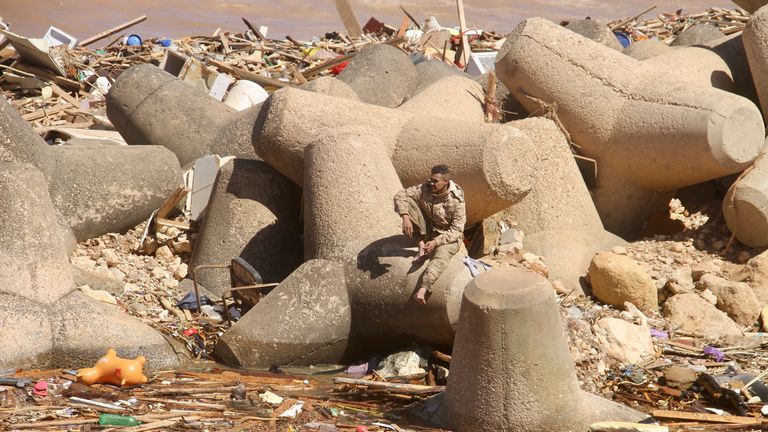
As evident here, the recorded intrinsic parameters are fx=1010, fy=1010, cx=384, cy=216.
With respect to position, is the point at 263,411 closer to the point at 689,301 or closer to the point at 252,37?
the point at 689,301

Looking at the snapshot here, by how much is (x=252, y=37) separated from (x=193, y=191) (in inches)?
382

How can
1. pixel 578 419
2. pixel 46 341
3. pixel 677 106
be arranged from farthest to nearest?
pixel 677 106, pixel 46 341, pixel 578 419

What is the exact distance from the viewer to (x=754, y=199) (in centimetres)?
805

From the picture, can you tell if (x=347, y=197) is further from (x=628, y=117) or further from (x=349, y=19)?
(x=349, y=19)

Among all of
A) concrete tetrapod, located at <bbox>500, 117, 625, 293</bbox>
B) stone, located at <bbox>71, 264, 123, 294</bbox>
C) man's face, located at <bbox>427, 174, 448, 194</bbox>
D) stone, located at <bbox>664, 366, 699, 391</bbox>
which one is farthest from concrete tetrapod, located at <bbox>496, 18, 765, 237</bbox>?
stone, located at <bbox>71, 264, 123, 294</bbox>

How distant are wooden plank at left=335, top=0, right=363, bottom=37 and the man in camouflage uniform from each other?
12957 millimetres

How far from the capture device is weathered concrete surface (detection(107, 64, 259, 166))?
32.8 feet

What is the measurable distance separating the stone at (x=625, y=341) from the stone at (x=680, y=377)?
0.28 metres

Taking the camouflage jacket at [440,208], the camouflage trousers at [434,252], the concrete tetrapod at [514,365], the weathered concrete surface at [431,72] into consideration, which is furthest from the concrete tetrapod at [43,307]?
the weathered concrete surface at [431,72]

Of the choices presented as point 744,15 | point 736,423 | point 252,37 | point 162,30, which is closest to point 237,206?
point 736,423

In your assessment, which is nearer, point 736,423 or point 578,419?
point 578,419

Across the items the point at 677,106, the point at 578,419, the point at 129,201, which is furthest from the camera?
the point at 129,201

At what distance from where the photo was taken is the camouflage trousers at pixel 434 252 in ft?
21.4

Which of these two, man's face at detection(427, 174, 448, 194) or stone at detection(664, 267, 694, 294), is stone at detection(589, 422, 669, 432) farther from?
stone at detection(664, 267, 694, 294)
